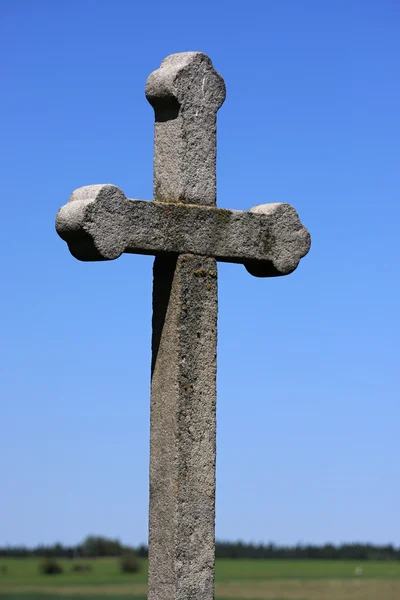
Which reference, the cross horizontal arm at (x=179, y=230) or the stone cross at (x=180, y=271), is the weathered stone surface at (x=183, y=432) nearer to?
the stone cross at (x=180, y=271)

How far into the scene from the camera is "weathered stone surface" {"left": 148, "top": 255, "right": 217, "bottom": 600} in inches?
340

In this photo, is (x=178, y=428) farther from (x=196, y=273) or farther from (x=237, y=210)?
(x=237, y=210)

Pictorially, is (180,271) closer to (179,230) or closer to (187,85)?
(179,230)

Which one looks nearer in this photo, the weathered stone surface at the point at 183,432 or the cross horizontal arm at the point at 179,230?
the cross horizontal arm at the point at 179,230

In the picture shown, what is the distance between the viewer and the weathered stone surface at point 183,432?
8.65 metres

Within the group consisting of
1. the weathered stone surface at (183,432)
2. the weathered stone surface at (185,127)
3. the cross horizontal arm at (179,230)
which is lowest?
the weathered stone surface at (183,432)

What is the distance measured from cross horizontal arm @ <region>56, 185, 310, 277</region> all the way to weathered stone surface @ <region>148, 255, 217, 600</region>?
20 cm

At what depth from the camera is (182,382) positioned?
8.70 metres

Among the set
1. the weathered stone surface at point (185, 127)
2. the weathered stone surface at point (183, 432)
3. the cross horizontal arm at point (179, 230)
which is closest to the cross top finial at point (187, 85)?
the weathered stone surface at point (185, 127)

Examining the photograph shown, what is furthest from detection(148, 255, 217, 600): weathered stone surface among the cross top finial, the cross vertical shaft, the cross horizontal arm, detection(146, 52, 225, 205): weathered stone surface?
the cross top finial

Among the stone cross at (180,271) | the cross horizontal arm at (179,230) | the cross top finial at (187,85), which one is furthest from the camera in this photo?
the cross top finial at (187,85)

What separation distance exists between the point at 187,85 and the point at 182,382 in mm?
2229

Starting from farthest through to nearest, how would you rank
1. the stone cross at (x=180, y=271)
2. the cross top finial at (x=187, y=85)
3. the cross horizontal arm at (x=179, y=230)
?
1. the cross top finial at (x=187, y=85)
2. the stone cross at (x=180, y=271)
3. the cross horizontal arm at (x=179, y=230)

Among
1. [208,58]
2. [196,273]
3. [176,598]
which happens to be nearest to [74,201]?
[196,273]
